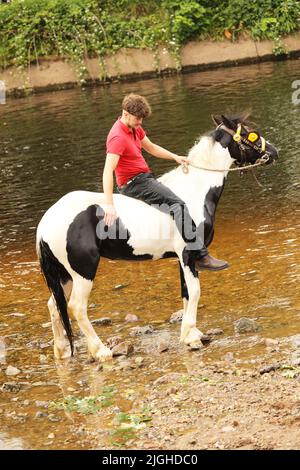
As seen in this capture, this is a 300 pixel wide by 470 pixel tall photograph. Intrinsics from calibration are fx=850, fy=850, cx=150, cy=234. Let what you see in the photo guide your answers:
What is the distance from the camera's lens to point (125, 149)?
9.02 m

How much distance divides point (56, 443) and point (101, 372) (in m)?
1.69

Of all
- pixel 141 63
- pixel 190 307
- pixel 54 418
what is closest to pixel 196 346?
pixel 190 307

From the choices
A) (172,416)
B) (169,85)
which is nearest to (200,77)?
(169,85)

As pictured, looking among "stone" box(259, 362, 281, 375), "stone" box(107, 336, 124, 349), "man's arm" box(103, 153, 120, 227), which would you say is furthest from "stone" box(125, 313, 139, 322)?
"stone" box(259, 362, 281, 375)

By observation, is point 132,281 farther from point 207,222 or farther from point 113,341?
point 207,222

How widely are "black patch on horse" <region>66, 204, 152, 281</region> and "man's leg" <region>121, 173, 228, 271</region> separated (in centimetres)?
43

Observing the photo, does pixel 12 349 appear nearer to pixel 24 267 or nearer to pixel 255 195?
pixel 24 267

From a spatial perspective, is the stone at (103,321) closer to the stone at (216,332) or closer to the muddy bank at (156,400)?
the muddy bank at (156,400)

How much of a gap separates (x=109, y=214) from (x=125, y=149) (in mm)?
756

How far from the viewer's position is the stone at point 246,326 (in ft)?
29.1

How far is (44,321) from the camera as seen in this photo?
406 inches

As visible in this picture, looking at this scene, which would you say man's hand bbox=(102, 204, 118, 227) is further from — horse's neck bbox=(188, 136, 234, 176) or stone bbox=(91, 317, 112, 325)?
stone bbox=(91, 317, 112, 325)

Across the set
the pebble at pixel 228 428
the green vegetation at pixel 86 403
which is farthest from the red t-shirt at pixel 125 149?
the pebble at pixel 228 428

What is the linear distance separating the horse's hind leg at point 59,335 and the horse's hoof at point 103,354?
0.41m
